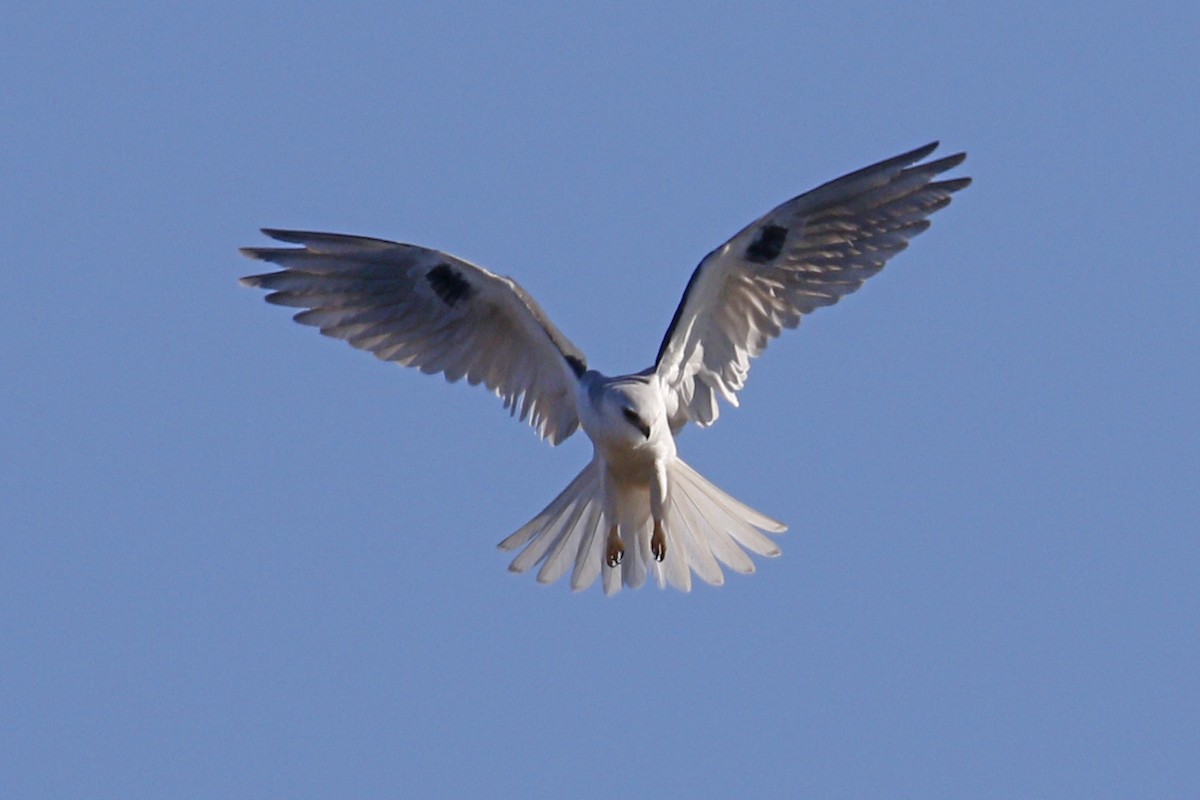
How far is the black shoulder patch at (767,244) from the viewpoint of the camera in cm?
885

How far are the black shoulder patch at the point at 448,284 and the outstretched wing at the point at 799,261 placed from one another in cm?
109

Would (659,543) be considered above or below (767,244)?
below

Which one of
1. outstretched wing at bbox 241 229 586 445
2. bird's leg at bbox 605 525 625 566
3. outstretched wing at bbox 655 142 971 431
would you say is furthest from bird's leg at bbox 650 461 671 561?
outstretched wing at bbox 241 229 586 445

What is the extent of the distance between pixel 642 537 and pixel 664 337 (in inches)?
37.4

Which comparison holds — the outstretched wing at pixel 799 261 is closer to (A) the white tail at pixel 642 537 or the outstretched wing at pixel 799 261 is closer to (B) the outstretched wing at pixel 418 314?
(A) the white tail at pixel 642 537

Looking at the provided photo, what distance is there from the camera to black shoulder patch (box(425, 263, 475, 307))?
8.94 m

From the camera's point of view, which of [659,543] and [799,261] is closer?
[659,543]

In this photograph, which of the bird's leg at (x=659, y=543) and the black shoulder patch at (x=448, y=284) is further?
the black shoulder patch at (x=448, y=284)

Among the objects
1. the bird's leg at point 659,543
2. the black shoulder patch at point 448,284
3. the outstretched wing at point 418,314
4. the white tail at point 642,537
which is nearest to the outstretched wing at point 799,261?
the white tail at point 642,537

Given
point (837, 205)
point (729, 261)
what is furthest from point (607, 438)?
point (837, 205)

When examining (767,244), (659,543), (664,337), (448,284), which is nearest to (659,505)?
(659,543)

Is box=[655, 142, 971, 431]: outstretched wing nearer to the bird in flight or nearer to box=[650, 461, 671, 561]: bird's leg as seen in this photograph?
the bird in flight

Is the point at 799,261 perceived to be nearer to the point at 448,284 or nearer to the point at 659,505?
the point at 659,505

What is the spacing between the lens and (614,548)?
28.9 feet
